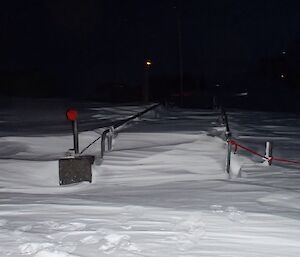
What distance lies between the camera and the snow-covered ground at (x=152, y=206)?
4.34 m

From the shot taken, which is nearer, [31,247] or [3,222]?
[31,247]

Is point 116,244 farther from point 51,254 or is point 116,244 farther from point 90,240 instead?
point 51,254

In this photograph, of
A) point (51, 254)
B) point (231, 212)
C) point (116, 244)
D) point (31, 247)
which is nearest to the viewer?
point (51, 254)

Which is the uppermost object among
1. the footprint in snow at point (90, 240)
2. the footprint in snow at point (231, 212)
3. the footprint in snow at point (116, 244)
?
the footprint in snow at point (231, 212)

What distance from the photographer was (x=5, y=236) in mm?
4578

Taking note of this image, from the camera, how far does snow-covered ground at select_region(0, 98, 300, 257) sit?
14.3ft

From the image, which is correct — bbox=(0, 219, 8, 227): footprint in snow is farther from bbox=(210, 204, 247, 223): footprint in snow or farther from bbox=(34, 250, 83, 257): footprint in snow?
bbox=(210, 204, 247, 223): footprint in snow

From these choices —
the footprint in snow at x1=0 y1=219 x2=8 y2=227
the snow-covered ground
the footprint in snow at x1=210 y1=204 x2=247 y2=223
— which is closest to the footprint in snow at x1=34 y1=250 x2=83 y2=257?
the snow-covered ground

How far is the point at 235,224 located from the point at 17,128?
37.8 feet

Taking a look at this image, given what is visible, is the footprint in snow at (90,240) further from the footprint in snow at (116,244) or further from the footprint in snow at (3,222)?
the footprint in snow at (3,222)

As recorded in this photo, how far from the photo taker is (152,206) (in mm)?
5715

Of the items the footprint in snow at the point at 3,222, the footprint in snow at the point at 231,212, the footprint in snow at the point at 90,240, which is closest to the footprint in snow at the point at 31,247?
the footprint in snow at the point at 90,240

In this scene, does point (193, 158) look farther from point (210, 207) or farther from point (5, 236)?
point (5, 236)

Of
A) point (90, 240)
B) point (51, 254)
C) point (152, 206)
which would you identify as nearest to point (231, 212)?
point (152, 206)
